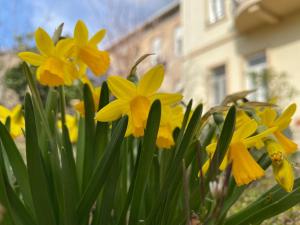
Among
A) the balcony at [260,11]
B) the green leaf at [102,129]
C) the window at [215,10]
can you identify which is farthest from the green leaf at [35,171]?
the window at [215,10]

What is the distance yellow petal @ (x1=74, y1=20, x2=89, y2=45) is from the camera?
696mm

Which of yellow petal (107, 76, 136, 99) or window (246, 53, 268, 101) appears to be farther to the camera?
window (246, 53, 268, 101)

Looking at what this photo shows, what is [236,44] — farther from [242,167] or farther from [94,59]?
[242,167]

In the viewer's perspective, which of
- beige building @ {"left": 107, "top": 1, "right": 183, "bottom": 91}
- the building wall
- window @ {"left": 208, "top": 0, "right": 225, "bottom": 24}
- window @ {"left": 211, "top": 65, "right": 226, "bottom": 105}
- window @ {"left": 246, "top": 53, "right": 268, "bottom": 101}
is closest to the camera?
window @ {"left": 246, "top": 53, "right": 268, "bottom": 101}

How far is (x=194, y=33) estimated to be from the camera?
921 centimetres

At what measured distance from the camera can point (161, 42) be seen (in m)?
11.0

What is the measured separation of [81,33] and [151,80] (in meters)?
0.21

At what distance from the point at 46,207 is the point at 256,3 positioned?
23.6 feet

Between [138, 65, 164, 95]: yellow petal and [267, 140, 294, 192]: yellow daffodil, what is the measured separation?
0.23 meters

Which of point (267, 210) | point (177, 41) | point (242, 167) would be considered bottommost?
point (267, 210)

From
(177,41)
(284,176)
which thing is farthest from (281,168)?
(177,41)

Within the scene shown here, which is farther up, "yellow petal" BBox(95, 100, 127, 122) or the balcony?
the balcony

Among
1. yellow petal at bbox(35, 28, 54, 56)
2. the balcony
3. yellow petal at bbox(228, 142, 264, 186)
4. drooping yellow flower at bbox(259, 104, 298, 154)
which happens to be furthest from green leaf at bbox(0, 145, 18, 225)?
the balcony

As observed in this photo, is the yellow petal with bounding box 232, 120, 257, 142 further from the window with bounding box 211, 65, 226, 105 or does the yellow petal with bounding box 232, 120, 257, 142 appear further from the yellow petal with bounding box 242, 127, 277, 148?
the window with bounding box 211, 65, 226, 105
